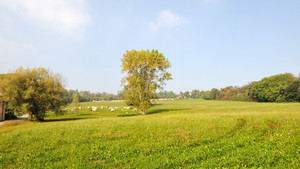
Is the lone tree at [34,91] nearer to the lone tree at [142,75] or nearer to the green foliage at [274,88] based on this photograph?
Answer: the lone tree at [142,75]

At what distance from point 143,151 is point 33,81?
119 ft

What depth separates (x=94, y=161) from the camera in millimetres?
10734

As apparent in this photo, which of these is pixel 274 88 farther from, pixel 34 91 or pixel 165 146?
pixel 34 91

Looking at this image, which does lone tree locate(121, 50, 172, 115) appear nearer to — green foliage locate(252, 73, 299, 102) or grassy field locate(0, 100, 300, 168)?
grassy field locate(0, 100, 300, 168)

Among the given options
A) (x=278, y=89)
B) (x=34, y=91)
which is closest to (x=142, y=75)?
(x=34, y=91)

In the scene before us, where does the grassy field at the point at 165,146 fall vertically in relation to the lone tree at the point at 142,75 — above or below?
below

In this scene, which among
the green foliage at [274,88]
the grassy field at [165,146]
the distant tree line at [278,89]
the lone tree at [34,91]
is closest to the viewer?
the grassy field at [165,146]

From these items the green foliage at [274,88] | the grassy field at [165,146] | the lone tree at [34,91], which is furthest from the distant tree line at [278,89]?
the lone tree at [34,91]

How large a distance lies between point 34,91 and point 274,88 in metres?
122

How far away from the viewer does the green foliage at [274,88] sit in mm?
94925

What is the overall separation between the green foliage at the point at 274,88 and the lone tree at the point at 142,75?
8681 cm

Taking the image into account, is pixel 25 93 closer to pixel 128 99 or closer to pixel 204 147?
pixel 128 99

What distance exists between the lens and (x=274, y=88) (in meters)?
99.6

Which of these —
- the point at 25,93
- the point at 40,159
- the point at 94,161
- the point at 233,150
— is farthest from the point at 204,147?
the point at 25,93
